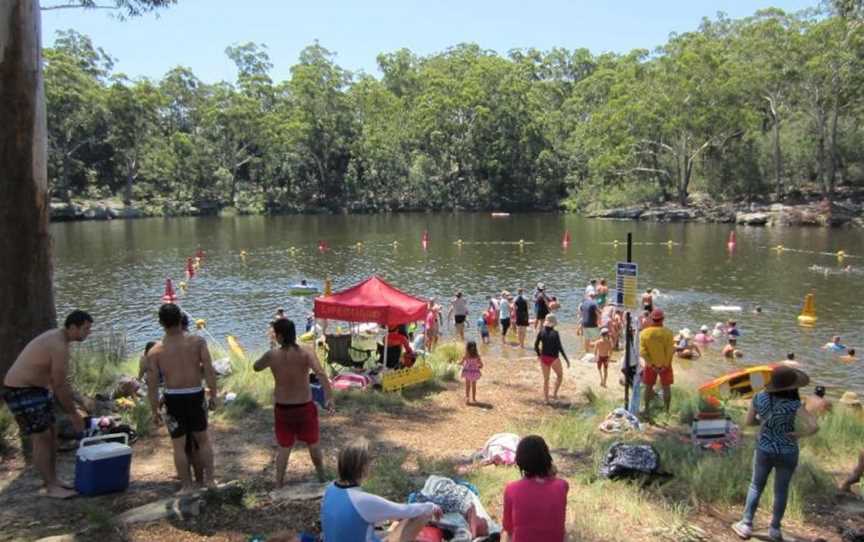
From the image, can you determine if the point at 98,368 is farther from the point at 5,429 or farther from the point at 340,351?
the point at 340,351

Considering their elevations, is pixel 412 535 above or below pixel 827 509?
above

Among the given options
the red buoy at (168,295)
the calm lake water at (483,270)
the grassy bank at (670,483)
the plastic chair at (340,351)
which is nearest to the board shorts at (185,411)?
the grassy bank at (670,483)

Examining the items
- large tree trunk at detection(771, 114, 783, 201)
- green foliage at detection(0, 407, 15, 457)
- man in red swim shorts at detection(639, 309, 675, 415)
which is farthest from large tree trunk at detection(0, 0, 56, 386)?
large tree trunk at detection(771, 114, 783, 201)

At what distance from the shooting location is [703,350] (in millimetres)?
20188

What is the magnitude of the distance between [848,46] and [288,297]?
4591 centimetres

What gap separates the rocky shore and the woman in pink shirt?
57352 mm

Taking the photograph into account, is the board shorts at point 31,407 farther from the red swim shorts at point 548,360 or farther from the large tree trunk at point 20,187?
the red swim shorts at point 548,360

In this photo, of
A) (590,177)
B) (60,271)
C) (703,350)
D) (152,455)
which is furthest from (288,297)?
(590,177)

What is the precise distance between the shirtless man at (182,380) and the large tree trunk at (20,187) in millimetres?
3138

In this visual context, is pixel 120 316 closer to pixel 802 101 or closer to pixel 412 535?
pixel 412 535

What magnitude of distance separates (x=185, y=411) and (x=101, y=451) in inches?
35.2

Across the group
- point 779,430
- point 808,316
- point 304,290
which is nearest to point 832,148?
point 808,316

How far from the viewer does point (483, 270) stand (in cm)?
3600

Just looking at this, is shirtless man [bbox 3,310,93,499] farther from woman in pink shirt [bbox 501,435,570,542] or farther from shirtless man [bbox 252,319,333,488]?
woman in pink shirt [bbox 501,435,570,542]
